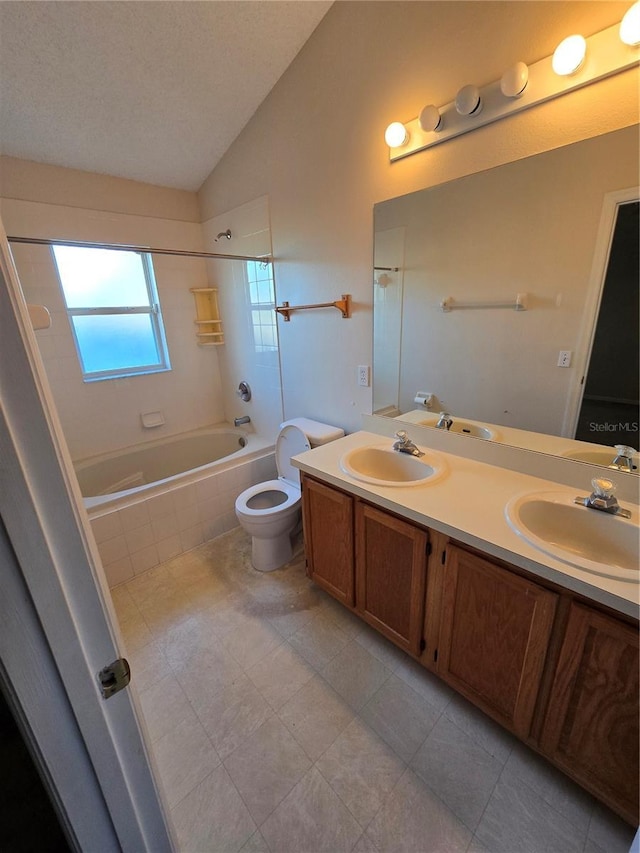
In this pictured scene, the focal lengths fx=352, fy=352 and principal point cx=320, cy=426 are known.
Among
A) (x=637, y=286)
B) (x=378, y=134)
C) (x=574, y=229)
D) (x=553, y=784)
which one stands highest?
(x=378, y=134)

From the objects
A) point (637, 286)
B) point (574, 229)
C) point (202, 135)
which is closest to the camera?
point (637, 286)

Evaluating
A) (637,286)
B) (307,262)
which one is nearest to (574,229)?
(637,286)

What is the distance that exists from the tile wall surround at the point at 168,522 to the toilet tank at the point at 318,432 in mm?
553

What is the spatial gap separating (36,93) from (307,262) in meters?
1.53

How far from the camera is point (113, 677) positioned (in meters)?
0.58

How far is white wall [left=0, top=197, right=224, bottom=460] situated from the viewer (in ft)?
7.41

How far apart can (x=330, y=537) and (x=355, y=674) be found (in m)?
0.57

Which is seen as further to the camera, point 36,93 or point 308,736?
point 36,93

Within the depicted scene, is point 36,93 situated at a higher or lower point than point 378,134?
higher

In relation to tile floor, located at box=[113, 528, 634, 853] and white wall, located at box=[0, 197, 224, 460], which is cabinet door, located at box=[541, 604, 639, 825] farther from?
white wall, located at box=[0, 197, 224, 460]

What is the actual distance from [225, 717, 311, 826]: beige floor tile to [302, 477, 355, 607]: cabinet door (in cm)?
57

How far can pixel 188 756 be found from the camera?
1.26 m

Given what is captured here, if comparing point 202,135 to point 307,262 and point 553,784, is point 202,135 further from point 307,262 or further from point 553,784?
point 553,784

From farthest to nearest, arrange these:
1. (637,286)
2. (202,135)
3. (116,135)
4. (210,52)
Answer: (202,135), (116,135), (210,52), (637,286)
